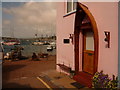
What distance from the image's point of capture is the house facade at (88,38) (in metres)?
4.01

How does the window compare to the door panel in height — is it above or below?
above

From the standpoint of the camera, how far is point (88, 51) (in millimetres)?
5551

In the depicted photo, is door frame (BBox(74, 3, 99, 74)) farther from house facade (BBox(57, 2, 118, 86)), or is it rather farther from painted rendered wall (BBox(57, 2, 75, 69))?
painted rendered wall (BBox(57, 2, 75, 69))

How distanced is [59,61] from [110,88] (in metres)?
4.37

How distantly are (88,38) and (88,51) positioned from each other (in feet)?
2.20

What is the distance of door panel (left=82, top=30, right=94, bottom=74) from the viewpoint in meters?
5.36

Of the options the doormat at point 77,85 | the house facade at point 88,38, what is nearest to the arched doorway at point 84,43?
the house facade at point 88,38

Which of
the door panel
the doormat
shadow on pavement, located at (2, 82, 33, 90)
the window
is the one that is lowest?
shadow on pavement, located at (2, 82, 33, 90)

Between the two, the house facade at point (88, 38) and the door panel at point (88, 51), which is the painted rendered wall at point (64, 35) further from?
the door panel at point (88, 51)

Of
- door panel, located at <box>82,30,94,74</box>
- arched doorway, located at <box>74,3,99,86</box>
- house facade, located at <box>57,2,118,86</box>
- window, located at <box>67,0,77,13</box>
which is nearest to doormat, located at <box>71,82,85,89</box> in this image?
house facade, located at <box>57,2,118,86</box>

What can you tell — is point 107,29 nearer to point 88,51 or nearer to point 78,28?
→ point 88,51

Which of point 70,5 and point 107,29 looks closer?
point 107,29

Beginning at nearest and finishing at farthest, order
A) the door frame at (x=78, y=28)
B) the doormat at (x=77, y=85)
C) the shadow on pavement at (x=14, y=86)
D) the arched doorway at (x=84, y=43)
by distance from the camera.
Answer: the door frame at (x=78, y=28) < the doormat at (x=77, y=85) < the shadow on pavement at (x=14, y=86) < the arched doorway at (x=84, y=43)

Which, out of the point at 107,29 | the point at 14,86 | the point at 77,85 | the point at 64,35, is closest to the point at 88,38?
the point at 107,29
